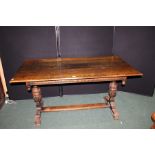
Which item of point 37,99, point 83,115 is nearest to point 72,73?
point 37,99

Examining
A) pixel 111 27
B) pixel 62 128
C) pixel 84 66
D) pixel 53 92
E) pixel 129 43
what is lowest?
pixel 62 128

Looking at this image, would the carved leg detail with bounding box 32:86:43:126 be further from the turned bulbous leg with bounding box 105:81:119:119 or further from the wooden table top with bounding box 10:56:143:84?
the turned bulbous leg with bounding box 105:81:119:119

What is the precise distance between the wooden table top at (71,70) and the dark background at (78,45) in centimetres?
30

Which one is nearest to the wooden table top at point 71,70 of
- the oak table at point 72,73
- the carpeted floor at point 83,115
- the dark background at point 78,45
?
the oak table at point 72,73

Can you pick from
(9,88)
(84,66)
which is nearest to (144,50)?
(84,66)

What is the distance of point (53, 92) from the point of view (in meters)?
2.98

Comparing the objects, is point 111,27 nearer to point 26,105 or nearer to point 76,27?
point 76,27

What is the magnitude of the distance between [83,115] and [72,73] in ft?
3.06

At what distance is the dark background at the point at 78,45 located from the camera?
246 cm

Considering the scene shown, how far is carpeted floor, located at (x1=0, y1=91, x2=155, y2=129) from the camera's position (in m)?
2.28

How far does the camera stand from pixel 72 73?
6.39ft

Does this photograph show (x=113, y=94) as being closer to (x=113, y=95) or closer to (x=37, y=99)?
(x=113, y=95)

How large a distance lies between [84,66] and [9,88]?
5.32 ft

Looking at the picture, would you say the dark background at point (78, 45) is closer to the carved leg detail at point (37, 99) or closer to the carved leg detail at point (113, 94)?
the carved leg detail at point (37, 99)
